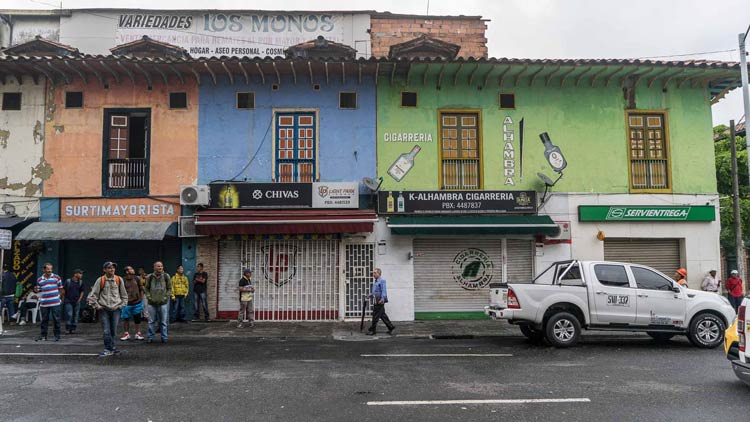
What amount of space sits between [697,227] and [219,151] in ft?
47.6

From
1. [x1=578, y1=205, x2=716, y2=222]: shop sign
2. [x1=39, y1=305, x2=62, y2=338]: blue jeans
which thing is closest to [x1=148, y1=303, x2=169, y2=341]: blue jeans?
[x1=39, y1=305, x2=62, y2=338]: blue jeans

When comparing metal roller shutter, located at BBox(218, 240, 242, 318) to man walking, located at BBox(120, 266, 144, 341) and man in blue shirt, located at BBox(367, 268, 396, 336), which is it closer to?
man walking, located at BBox(120, 266, 144, 341)

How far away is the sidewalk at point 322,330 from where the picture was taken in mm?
13102

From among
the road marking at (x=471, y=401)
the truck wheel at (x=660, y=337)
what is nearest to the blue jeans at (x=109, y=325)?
the road marking at (x=471, y=401)

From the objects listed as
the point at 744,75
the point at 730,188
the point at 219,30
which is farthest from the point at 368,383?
the point at 730,188

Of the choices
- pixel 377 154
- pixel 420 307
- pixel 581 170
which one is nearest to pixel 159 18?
pixel 377 154

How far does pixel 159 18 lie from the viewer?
20453mm

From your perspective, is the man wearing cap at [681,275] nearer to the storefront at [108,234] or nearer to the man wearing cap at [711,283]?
the man wearing cap at [711,283]

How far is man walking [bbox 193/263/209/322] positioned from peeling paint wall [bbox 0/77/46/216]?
5186 mm

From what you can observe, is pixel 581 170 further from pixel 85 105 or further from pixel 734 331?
pixel 85 105

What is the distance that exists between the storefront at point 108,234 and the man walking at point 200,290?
1.32 m

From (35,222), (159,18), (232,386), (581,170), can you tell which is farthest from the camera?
(159,18)

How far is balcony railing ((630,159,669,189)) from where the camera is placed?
16469 mm

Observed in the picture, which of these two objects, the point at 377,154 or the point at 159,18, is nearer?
the point at 377,154
